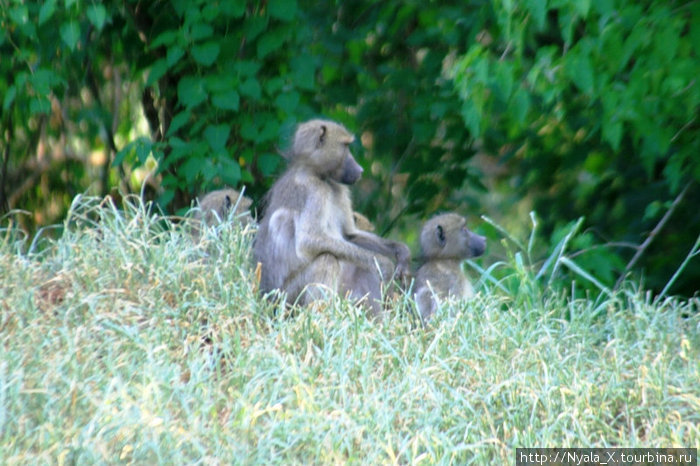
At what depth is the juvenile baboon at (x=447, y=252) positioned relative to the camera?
6215 millimetres

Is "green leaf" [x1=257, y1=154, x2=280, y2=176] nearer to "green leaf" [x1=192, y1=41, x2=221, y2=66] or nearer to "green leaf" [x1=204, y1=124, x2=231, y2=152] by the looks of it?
"green leaf" [x1=204, y1=124, x2=231, y2=152]

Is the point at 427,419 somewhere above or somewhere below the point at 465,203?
above

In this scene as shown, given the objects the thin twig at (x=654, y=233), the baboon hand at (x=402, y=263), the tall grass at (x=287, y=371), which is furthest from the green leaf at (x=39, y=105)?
the thin twig at (x=654, y=233)

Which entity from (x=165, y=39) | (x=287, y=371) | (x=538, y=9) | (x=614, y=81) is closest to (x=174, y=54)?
(x=165, y=39)

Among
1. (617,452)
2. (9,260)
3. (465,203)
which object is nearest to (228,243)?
(9,260)

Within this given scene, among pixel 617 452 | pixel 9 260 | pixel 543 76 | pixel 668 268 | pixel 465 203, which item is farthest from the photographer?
pixel 465 203

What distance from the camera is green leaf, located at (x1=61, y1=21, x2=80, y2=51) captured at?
6586 millimetres

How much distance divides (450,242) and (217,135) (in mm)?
1742

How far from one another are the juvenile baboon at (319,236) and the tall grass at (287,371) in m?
0.29

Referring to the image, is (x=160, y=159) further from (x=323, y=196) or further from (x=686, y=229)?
(x=686, y=229)

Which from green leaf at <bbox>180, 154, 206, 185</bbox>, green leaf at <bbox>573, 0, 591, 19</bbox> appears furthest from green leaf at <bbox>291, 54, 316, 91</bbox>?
green leaf at <bbox>573, 0, 591, 19</bbox>

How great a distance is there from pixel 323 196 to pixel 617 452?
2.50 meters

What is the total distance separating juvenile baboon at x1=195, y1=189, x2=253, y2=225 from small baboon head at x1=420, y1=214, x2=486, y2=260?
107cm

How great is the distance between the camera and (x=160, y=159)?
7.07 metres
